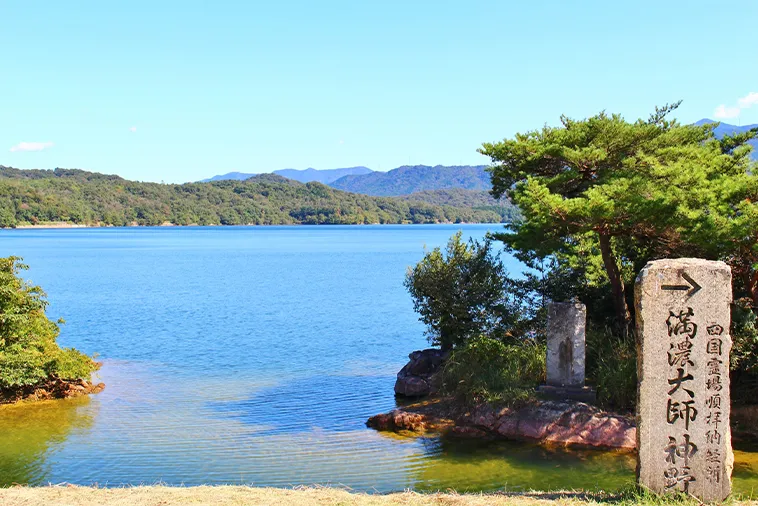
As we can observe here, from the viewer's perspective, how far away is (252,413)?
15.8m

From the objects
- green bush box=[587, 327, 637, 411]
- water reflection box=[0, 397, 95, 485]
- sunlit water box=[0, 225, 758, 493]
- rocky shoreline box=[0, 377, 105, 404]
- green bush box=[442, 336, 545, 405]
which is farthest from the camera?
rocky shoreline box=[0, 377, 105, 404]

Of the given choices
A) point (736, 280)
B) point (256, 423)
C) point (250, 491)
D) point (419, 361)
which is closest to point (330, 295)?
point (419, 361)

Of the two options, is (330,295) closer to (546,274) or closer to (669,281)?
(546,274)

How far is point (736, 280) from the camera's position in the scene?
13.8m

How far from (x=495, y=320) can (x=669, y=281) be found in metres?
9.93

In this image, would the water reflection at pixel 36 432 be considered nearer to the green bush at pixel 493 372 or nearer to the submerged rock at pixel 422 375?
the submerged rock at pixel 422 375

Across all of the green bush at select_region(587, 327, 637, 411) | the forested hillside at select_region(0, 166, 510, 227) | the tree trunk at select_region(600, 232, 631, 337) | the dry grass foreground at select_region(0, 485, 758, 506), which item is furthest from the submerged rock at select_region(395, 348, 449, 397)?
the forested hillside at select_region(0, 166, 510, 227)

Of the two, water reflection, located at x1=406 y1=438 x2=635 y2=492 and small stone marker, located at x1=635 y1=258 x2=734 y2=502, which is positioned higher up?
small stone marker, located at x1=635 y1=258 x2=734 y2=502

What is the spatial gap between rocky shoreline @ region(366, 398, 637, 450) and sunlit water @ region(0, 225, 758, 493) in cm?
42

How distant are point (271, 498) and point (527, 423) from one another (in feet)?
20.8

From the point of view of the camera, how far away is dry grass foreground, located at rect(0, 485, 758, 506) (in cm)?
796

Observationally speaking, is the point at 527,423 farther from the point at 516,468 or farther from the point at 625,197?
the point at 625,197

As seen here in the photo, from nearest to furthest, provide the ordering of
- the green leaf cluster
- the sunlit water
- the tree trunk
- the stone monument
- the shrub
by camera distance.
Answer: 1. the sunlit water
2. the green leaf cluster
3. the stone monument
4. the tree trunk
5. the shrub

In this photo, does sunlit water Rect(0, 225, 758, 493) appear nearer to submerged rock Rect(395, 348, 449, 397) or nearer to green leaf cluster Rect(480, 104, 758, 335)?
submerged rock Rect(395, 348, 449, 397)
